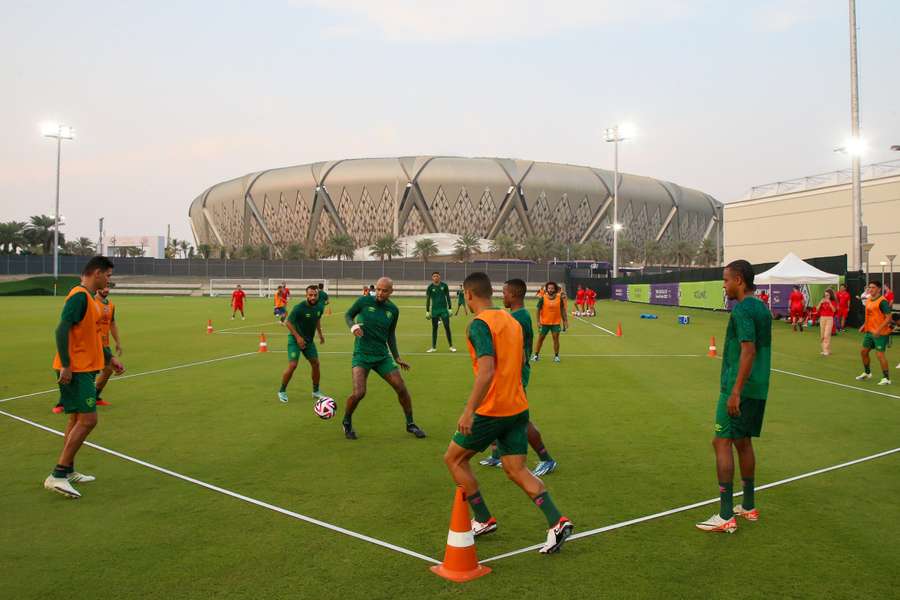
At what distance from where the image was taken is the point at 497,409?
443 centimetres

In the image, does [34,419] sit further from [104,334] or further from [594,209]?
[594,209]

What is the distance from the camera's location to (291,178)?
5610 inches

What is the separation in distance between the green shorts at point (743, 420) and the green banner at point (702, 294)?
3407 centimetres

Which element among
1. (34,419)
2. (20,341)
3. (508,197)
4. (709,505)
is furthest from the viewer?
(508,197)

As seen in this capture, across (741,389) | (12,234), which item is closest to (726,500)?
(741,389)

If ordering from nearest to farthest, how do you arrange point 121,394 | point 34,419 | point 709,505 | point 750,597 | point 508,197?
point 750,597 → point 709,505 → point 34,419 → point 121,394 → point 508,197

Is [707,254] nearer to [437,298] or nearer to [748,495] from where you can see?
[437,298]

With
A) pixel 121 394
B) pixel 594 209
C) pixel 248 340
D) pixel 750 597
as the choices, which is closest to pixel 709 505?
pixel 750 597

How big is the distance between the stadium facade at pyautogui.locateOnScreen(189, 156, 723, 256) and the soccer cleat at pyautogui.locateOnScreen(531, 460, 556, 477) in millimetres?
130546

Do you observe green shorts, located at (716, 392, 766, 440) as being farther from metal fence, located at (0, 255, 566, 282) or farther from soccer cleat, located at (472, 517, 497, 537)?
metal fence, located at (0, 255, 566, 282)

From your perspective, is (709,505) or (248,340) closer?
(709,505)

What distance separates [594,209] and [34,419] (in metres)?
141

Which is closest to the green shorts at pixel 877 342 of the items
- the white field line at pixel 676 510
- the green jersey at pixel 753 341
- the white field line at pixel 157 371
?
the white field line at pixel 676 510

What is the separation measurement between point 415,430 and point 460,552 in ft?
12.8
